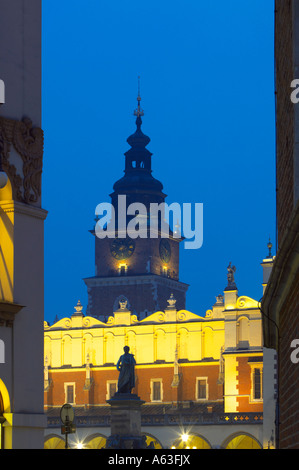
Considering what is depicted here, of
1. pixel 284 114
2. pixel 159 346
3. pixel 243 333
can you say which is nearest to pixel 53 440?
pixel 159 346

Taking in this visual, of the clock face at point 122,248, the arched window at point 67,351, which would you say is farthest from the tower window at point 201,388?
→ the clock face at point 122,248

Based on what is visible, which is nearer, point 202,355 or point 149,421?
point 149,421

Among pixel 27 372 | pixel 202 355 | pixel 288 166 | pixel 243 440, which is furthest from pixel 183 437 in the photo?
pixel 288 166

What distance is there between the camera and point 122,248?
9344 centimetres

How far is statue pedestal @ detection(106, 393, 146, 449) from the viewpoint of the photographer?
44.8m

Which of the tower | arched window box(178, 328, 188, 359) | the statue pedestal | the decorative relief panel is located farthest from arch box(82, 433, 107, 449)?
the decorative relief panel

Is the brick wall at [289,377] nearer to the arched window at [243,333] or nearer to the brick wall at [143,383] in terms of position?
the arched window at [243,333]

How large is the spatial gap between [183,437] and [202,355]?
9254 mm

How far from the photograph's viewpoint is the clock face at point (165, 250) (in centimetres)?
9581

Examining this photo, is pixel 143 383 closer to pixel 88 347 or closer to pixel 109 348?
pixel 109 348

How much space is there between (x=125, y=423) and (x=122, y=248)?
48894mm
